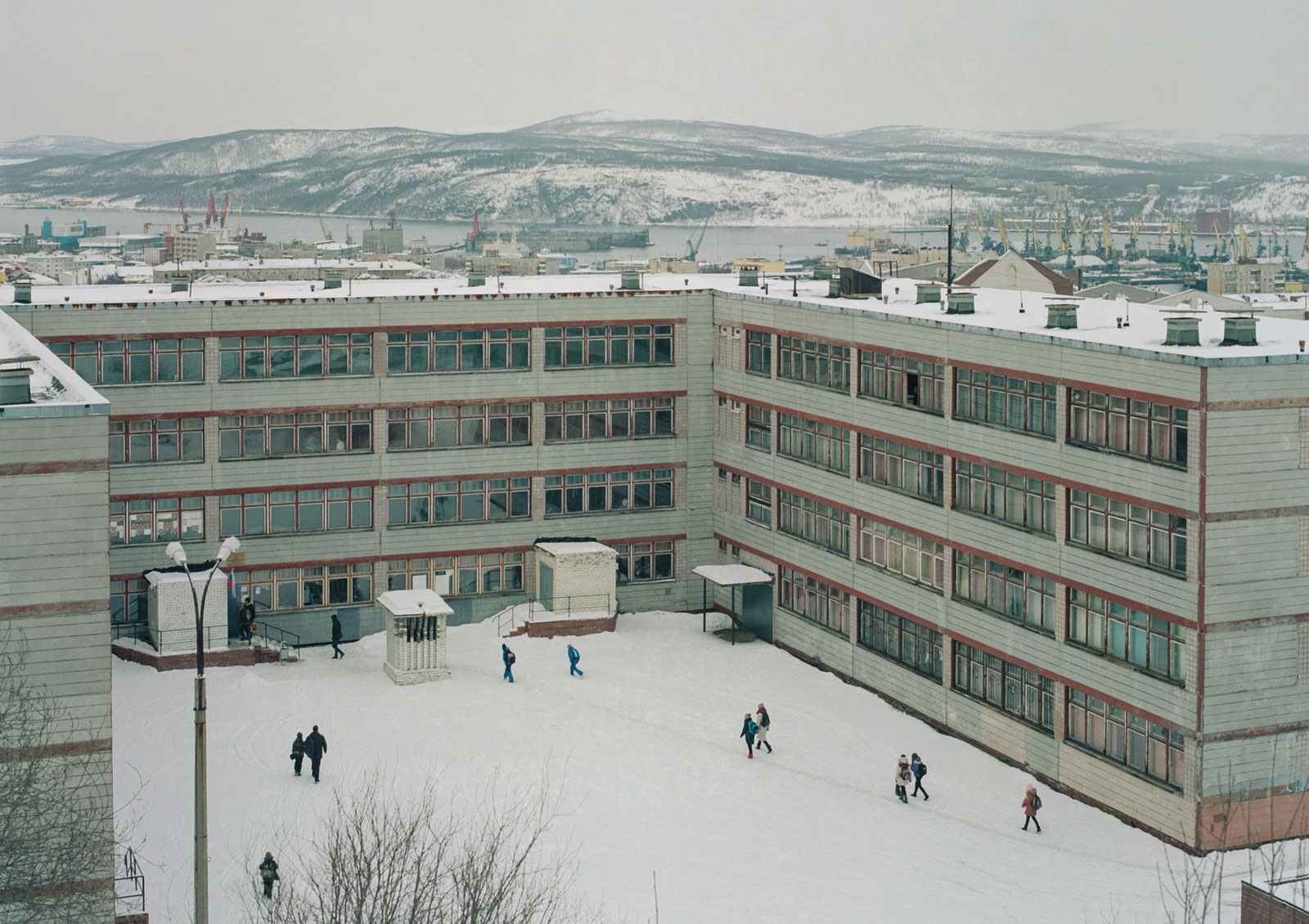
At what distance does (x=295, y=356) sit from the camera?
60.2 m

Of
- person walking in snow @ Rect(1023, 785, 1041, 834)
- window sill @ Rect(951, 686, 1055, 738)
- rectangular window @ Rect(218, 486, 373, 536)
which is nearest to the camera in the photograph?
person walking in snow @ Rect(1023, 785, 1041, 834)

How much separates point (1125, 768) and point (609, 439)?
2767cm

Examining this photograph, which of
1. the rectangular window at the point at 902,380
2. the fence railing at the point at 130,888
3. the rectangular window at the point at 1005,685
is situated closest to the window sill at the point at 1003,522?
the rectangular window at the point at 902,380

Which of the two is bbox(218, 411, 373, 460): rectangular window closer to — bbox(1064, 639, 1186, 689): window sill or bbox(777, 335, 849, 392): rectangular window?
bbox(777, 335, 849, 392): rectangular window

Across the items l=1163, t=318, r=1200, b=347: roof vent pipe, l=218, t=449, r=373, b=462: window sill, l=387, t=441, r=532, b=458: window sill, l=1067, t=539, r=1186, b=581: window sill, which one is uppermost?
l=1163, t=318, r=1200, b=347: roof vent pipe

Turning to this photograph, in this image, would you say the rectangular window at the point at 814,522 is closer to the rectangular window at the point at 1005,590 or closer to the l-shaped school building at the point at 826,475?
the l-shaped school building at the point at 826,475

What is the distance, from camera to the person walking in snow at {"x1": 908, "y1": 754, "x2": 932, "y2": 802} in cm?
4494

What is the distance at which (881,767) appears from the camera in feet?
159

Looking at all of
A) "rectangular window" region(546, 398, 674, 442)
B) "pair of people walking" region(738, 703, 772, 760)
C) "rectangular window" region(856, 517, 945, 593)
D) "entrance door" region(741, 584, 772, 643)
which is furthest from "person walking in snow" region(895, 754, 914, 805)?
"rectangular window" region(546, 398, 674, 442)

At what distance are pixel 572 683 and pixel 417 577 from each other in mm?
10684

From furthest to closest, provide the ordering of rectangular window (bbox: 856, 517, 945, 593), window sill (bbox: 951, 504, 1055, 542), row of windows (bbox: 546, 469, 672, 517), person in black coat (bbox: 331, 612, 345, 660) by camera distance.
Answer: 1. row of windows (bbox: 546, 469, 672, 517)
2. person in black coat (bbox: 331, 612, 345, 660)
3. rectangular window (bbox: 856, 517, 945, 593)
4. window sill (bbox: 951, 504, 1055, 542)

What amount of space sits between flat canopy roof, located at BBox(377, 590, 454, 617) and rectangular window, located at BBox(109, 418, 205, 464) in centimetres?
936

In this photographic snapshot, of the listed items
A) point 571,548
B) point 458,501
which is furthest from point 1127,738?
point 458,501

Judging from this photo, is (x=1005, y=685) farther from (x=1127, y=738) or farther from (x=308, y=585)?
(x=308, y=585)
